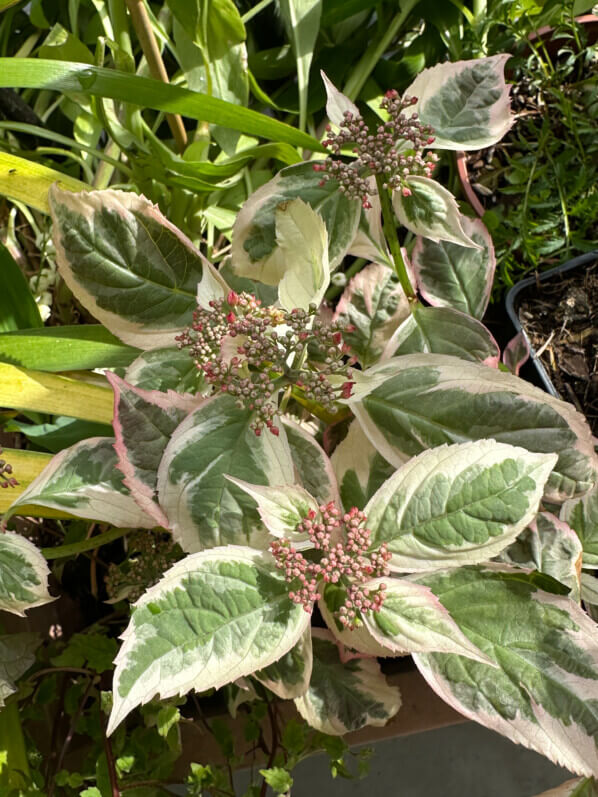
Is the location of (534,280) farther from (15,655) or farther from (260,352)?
(15,655)

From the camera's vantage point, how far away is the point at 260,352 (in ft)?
1.49

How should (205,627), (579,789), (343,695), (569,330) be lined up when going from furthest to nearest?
(569,330)
(343,695)
(579,789)
(205,627)

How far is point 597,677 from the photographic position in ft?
1.43

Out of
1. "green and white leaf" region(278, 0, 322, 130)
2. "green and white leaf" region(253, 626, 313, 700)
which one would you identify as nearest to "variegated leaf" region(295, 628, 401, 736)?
"green and white leaf" region(253, 626, 313, 700)

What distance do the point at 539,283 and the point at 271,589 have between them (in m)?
0.52

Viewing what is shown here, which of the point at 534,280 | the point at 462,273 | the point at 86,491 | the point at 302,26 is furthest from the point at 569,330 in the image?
the point at 86,491

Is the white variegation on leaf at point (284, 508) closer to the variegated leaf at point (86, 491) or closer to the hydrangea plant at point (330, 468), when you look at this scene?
the hydrangea plant at point (330, 468)

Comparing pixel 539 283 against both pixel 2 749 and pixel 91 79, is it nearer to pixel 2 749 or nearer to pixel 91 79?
pixel 91 79

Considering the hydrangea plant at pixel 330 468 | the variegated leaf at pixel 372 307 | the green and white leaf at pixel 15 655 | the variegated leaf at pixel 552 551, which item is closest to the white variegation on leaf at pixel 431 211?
the hydrangea plant at pixel 330 468

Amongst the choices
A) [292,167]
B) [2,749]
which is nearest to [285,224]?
[292,167]

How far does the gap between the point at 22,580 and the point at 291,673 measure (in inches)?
8.1

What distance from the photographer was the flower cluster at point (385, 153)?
0.48 metres

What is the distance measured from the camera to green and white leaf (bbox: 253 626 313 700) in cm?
51

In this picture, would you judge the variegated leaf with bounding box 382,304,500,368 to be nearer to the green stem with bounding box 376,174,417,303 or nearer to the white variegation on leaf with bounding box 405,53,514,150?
the green stem with bounding box 376,174,417,303
